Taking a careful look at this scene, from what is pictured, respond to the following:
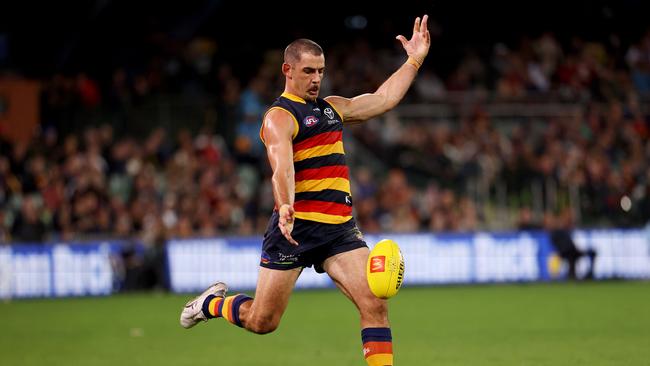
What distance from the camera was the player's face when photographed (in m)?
7.97

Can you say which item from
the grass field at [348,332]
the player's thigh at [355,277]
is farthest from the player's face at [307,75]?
the grass field at [348,332]

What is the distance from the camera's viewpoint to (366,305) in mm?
7770

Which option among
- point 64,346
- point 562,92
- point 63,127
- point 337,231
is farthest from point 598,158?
point 337,231

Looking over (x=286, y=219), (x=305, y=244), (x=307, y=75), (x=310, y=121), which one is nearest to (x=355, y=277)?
(x=305, y=244)

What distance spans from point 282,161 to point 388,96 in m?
1.33

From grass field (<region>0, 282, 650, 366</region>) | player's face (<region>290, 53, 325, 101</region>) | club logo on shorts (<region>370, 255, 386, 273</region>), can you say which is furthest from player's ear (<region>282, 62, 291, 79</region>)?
grass field (<region>0, 282, 650, 366</region>)

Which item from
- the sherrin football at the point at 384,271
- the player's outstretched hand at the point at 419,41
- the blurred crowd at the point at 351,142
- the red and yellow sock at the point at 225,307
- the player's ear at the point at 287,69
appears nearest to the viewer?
the sherrin football at the point at 384,271

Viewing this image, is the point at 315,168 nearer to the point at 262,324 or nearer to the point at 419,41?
the point at 262,324

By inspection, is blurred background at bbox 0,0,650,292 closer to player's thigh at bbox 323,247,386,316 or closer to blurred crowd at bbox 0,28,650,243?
blurred crowd at bbox 0,28,650,243

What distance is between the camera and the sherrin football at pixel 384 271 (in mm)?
7629

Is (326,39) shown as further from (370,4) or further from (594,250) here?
(594,250)

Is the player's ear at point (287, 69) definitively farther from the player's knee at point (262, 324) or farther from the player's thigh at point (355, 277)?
the player's knee at point (262, 324)

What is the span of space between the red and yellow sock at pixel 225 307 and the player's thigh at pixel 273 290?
353 millimetres

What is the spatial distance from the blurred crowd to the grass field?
2173 millimetres
